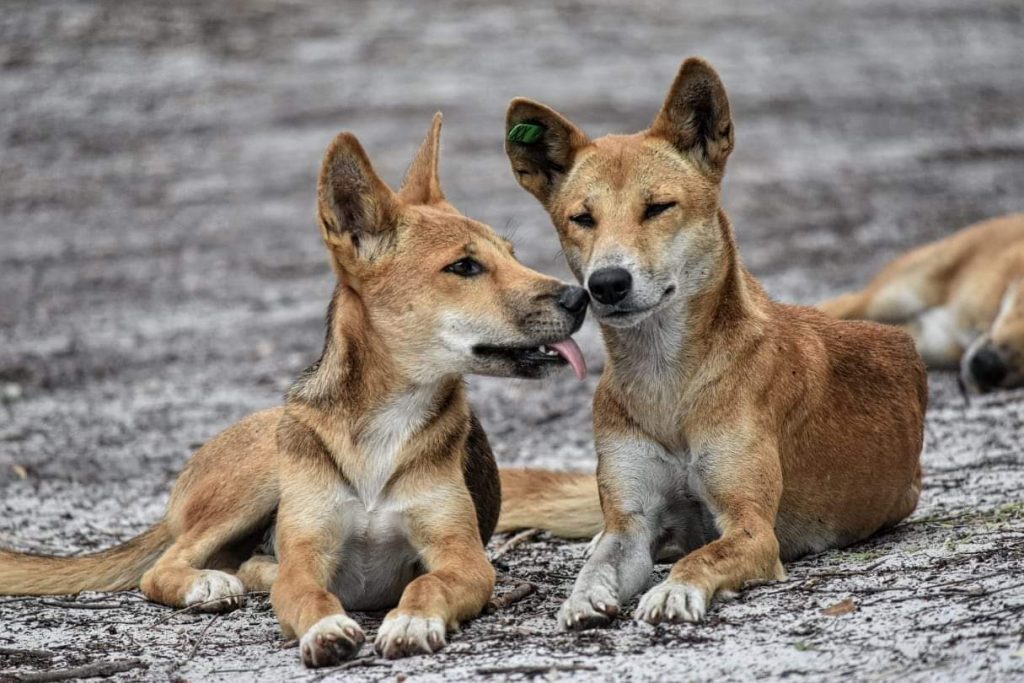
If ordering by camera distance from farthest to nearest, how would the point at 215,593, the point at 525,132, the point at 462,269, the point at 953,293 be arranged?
the point at 953,293, the point at 525,132, the point at 215,593, the point at 462,269

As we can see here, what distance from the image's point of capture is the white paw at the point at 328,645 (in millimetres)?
4906

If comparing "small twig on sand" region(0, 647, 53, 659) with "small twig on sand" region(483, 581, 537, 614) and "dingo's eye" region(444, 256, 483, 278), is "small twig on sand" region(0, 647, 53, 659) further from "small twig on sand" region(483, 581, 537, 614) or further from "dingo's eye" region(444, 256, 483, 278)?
"dingo's eye" region(444, 256, 483, 278)

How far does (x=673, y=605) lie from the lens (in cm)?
515

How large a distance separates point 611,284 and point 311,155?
11.9m

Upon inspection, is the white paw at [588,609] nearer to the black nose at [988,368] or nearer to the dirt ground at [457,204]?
the dirt ground at [457,204]

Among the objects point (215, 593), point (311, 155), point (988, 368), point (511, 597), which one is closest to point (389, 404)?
point (511, 597)

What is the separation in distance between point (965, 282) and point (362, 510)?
7.13 m

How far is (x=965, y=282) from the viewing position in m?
11.5

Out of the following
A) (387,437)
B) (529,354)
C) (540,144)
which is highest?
(540,144)

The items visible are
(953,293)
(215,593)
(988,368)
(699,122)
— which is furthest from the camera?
(953,293)

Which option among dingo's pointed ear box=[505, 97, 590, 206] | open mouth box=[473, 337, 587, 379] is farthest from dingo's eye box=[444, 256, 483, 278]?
dingo's pointed ear box=[505, 97, 590, 206]

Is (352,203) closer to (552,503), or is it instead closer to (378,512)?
(378,512)

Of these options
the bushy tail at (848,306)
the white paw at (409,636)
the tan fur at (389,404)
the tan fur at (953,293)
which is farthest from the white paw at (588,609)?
the bushy tail at (848,306)

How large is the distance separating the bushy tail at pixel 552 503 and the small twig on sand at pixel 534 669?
2367 mm
